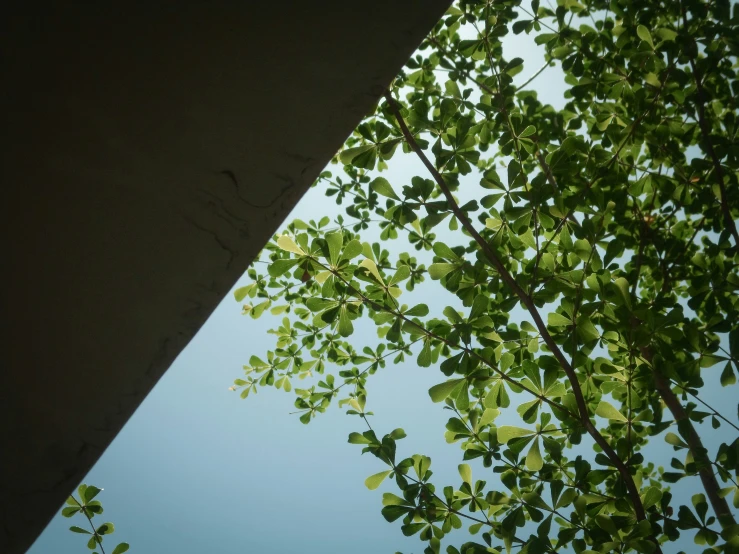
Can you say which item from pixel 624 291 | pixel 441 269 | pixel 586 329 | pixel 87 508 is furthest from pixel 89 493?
pixel 624 291

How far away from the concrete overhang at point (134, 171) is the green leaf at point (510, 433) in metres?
0.82

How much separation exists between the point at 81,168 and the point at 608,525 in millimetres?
1332

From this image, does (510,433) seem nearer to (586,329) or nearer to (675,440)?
(586,329)

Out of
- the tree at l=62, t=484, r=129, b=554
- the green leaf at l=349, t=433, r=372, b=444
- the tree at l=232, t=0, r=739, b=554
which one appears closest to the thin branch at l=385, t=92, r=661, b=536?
the tree at l=232, t=0, r=739, b=554

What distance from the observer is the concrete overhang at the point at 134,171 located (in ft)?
1.96

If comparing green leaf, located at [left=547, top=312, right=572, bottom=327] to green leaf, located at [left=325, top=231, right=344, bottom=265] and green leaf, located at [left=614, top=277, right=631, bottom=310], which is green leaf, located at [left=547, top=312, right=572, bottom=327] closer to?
green leaf, located at [left=614, top=277, right=631, bottom=310]

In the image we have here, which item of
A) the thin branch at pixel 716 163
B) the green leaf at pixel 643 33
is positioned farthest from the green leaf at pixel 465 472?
the green leaf at pixel 643 33

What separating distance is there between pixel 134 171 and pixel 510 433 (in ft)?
3.49

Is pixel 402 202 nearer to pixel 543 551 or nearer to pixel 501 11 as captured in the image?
pixel 501 11

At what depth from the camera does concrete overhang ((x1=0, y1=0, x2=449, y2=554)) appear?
1.96 ft

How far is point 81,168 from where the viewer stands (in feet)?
2.07

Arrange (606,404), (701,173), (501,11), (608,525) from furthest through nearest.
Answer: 1. (701,173)
2. (501,11)
3. (606,404)
4. (608,525)

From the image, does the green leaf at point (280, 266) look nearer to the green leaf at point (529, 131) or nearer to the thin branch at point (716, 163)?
the green leaf at point (529, 131)

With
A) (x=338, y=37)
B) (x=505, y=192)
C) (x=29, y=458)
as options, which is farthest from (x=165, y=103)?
(x=505, y=192)
